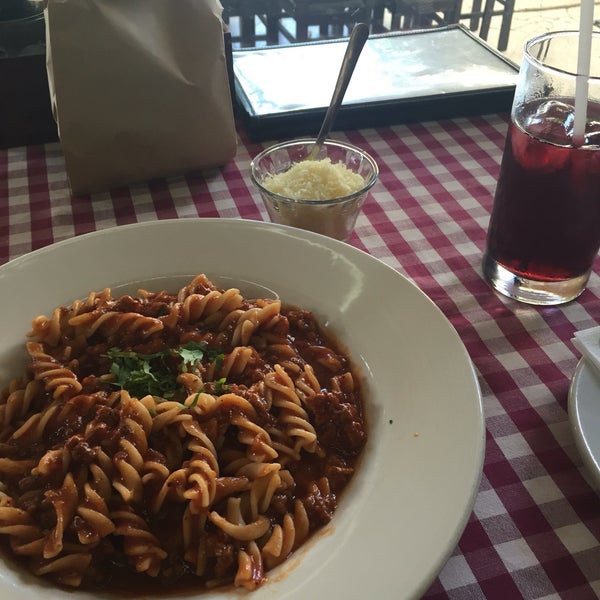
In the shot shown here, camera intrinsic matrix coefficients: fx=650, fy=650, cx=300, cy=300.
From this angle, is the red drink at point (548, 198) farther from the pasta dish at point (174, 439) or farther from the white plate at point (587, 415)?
the pasta dish at point (174, 439)

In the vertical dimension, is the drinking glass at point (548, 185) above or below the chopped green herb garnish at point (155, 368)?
above

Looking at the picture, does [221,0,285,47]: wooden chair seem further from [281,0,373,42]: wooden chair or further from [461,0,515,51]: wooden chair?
[461,0,515,51]: wooden chair

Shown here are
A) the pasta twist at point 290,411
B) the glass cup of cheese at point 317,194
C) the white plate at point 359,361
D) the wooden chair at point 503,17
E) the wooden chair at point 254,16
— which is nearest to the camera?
the white plate at point 359,361

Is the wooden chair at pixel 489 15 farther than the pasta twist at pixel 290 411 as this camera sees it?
Yes

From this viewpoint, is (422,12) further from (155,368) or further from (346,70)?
(155,368)

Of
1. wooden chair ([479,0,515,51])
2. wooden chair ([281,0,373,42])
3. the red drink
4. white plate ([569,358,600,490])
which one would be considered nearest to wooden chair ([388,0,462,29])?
wooden chair ([281,0,373,42])

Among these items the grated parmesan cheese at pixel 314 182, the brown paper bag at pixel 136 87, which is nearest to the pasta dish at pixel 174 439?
the grated parmesan cheese at pixel 314 182
